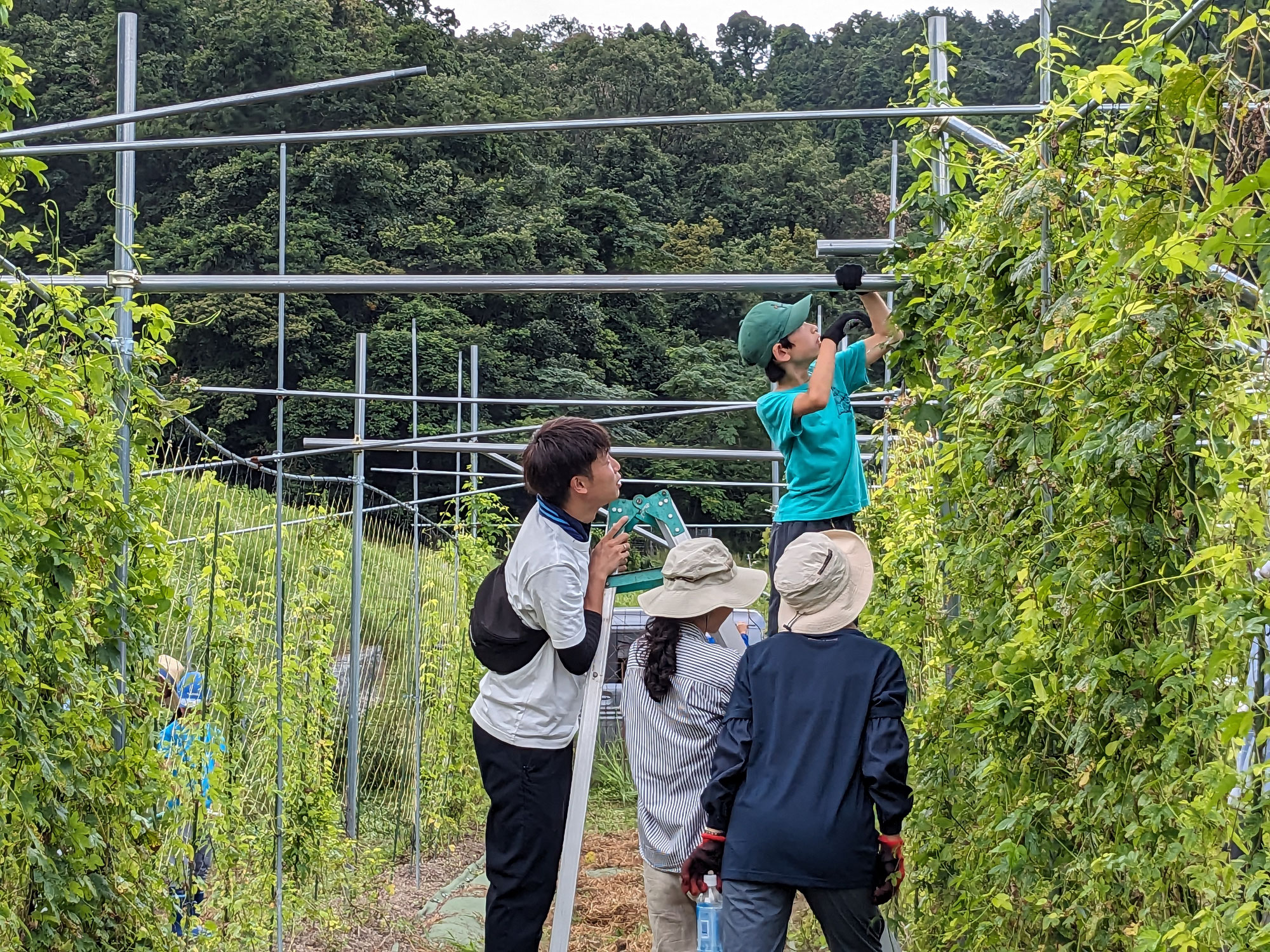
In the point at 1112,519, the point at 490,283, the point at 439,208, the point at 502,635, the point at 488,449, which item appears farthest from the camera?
the point at 439,208

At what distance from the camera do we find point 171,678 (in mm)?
4492

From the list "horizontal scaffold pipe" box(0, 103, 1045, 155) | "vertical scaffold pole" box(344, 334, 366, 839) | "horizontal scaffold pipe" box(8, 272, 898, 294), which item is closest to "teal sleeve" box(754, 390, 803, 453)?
"horizontal scaffold pipe" box(8, 272, 898, 294)

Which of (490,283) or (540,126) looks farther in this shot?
(490,283)

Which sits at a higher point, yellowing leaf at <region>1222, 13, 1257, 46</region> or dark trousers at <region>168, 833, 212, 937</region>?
yellowing leaf at <region>1222, 13, 1257, 46</region>

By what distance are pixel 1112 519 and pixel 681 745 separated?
4.76ft

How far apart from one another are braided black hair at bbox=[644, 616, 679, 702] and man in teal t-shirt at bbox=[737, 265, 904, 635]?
2.09ft

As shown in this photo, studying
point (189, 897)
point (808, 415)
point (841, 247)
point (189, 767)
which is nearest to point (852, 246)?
point (841, 247)

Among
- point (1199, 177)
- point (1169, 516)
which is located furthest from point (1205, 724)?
point (1199, 177)

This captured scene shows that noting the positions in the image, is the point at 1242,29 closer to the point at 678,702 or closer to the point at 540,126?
the point at 540,126

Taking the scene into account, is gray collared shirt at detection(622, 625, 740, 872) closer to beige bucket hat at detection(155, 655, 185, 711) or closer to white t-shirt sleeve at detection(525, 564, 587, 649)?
white t-shirt sleeve at detection(525, 564, 587, 649)

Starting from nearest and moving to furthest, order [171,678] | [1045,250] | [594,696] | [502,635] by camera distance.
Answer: [1045,250]
[594,696]
[502,635]
[171,678]

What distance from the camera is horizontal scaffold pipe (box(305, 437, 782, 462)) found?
493 cm

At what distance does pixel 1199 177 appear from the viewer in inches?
74.6

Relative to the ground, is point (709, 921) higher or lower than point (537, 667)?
lower
